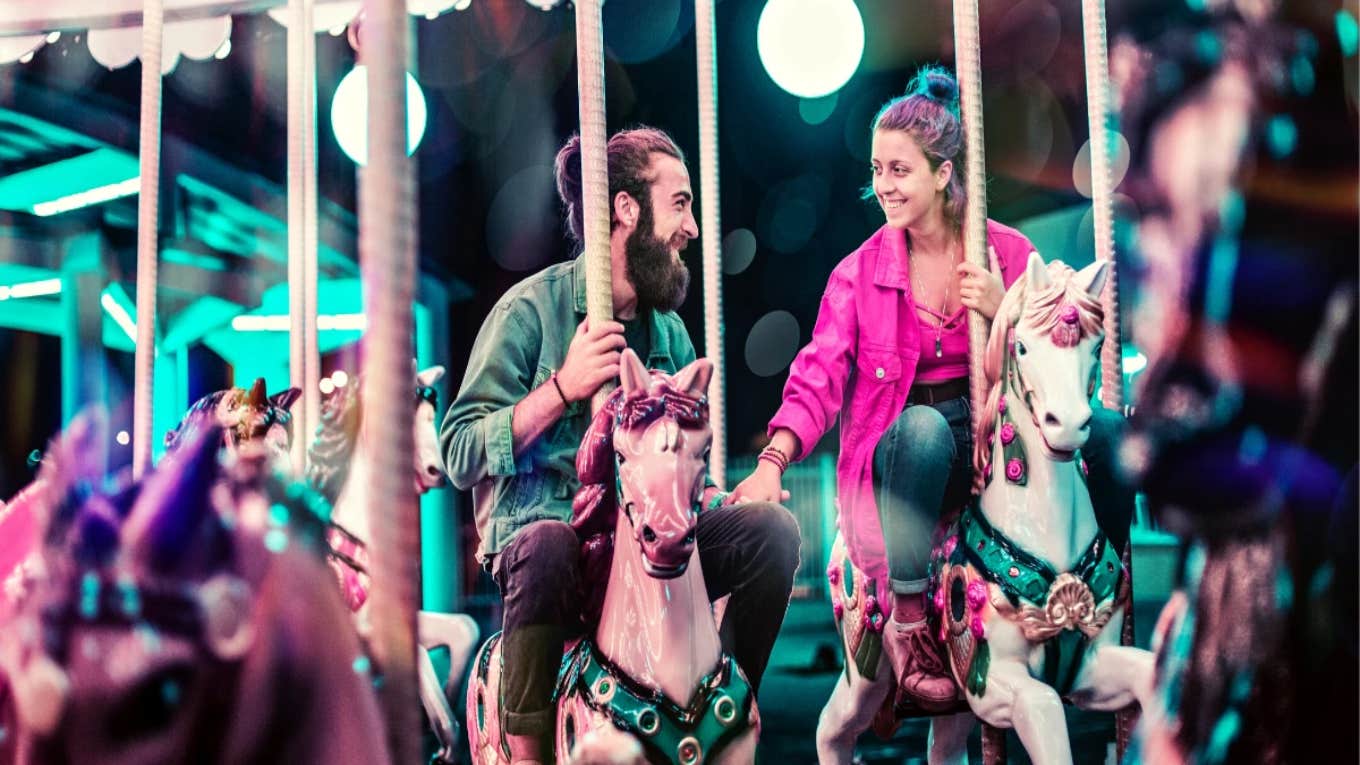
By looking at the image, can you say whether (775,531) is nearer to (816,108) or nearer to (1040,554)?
(1040,554)

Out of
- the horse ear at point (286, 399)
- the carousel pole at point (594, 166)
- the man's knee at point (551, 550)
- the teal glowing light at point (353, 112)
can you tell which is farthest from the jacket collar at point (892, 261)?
the horse ear at point (286, 399)

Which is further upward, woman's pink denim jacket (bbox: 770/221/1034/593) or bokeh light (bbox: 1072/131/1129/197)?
bokeh light (bbox: 1072/131/1129/197)

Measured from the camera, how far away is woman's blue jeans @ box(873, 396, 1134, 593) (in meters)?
2.37

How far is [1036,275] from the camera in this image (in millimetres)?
2301

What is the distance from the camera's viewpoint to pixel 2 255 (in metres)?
2.81

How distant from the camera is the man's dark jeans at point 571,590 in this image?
2113 millimetres

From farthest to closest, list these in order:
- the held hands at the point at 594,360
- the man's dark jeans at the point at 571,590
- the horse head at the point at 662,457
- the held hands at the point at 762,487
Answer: the held hands at the point at 762,487 → the held hands at the point at 594,360 → the man's dark jeans at the point at 571,590 → the horse head at the point at 662,457

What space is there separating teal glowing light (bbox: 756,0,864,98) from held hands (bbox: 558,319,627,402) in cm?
84

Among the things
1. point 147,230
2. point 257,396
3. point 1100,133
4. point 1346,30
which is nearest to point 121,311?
point 147,230

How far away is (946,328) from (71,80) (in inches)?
83.9

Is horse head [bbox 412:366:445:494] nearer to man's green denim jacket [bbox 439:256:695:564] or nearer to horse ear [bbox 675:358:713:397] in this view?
man's green denim jacket [bbox 439:256:695:564]

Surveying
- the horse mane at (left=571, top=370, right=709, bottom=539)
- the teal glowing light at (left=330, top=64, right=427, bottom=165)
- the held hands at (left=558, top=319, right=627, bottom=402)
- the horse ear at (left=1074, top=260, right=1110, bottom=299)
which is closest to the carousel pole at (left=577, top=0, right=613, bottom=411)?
the held hands at (left=558, top=319, right=627, bottom=402)

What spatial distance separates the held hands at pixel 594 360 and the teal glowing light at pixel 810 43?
839mm

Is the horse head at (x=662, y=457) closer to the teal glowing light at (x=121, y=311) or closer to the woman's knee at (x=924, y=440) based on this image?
the woman's knee at (x=924, y=440)
